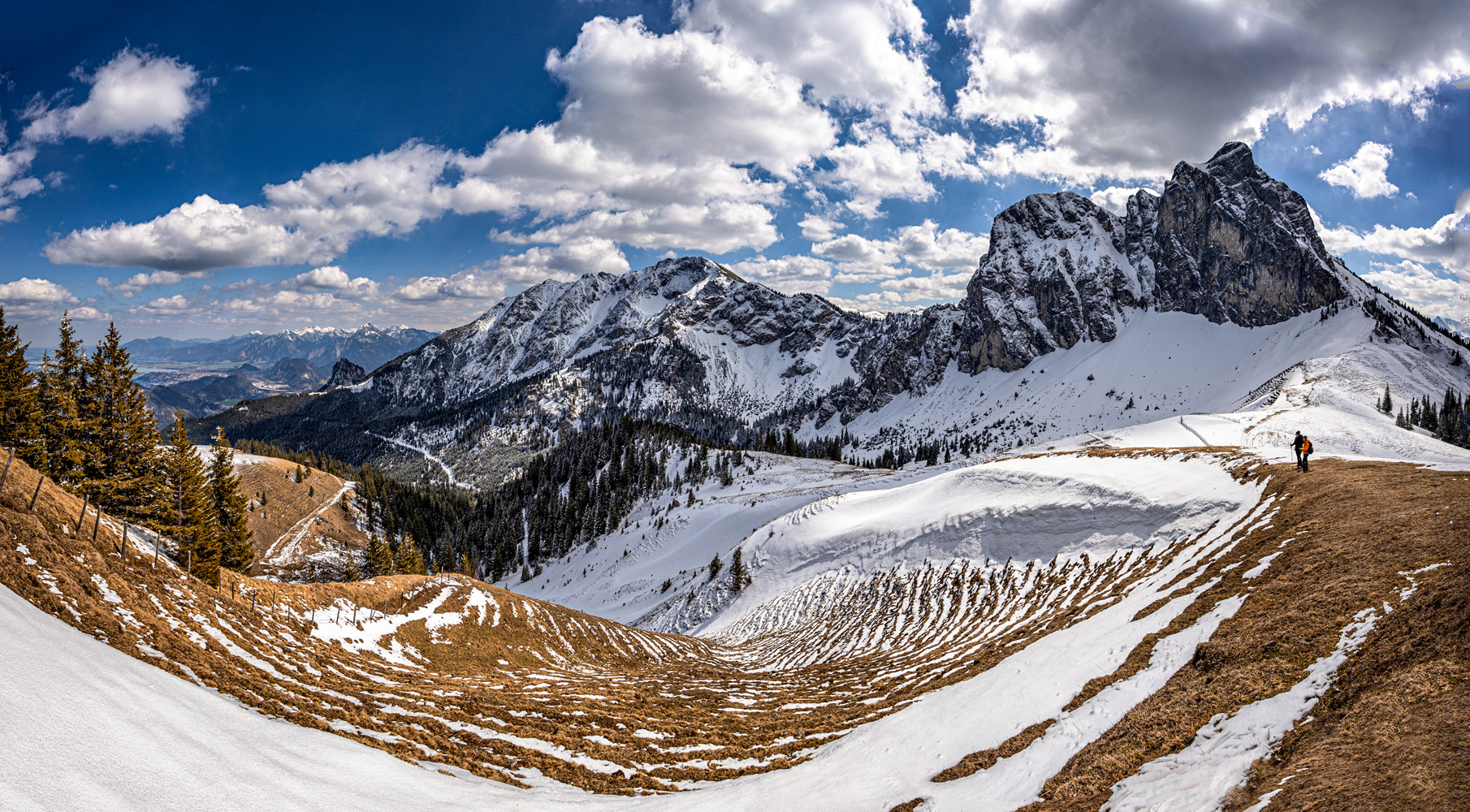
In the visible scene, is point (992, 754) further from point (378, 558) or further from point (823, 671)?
point (378, 558)

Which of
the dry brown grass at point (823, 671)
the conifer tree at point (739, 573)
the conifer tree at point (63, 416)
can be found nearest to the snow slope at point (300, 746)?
the dry brown grass at point (823, 671)

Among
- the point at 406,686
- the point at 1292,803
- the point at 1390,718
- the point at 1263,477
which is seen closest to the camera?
the point at 1292,803

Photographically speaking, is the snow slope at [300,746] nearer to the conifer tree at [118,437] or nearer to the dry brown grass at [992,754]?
the dry brown grass at [992,754]

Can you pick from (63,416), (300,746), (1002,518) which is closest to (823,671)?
(1002,518)

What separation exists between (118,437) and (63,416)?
11.2 ft

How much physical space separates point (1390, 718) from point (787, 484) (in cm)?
11936

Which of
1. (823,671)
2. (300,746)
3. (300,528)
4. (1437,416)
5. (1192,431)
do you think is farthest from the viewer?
(300,528)

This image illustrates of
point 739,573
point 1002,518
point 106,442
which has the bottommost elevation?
point 739,573

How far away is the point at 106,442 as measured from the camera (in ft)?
111

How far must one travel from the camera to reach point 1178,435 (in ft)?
292

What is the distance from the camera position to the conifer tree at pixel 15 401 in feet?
99.6

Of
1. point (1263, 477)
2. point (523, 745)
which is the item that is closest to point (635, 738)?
point (523, 745)

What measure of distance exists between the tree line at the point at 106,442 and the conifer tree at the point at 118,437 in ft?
0.17

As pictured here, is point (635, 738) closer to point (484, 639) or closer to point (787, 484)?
point (484, 639)
